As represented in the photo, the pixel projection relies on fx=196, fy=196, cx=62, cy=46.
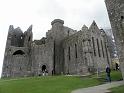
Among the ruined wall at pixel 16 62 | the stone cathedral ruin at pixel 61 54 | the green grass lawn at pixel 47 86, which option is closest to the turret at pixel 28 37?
the ruined wall at pixel 16 62

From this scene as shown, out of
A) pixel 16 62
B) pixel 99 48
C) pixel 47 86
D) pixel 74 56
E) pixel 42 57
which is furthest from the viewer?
pixel 16 62

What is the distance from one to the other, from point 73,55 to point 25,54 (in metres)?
18.8

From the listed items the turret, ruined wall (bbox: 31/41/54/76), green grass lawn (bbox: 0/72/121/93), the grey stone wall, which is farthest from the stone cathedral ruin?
the grey stone wall

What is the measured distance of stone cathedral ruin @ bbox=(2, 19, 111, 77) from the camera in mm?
53709

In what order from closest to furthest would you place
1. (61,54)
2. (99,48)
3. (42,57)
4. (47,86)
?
(47,86), (99,48), (42,57), (61,54)

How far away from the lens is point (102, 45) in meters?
58.4

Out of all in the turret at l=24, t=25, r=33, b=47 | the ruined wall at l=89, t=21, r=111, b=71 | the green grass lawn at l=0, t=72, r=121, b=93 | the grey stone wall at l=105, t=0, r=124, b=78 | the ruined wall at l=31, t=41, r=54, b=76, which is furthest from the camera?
the turret at l=24, t=25, r=33, b=47

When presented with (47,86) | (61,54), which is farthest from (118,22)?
(61,54)

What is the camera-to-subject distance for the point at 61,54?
63625mm

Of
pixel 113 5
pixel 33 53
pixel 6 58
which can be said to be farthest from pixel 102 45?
pixel 113 5

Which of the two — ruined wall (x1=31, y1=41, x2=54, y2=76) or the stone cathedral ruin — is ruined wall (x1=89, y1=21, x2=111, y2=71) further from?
ruined wall (x1=31, y1=41, x2=54, y2=76)

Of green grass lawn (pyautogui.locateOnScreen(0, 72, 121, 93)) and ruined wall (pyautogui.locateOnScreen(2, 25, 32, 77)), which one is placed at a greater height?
ruined wall (pyautogui.locateOnScreen(2, 25, 32, 77))

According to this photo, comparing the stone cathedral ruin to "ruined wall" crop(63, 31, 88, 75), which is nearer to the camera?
"ruined wall" crop(63, 31, 88, 75)

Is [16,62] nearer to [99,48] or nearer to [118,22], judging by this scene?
[99,48]
